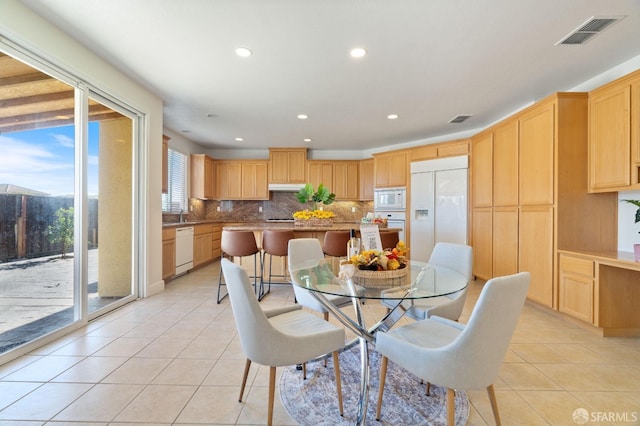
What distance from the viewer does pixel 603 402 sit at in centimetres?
167

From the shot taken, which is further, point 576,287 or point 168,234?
point 168,234

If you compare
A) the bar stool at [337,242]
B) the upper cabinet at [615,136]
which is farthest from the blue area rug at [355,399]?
the upper cabinet at [615,136]

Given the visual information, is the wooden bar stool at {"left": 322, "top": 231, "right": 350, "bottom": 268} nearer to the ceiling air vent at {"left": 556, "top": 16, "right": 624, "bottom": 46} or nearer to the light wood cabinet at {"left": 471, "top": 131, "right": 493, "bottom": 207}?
the light wood cabinet at {"left": 471, "top": 131, "right": 493, "bottom": 207}

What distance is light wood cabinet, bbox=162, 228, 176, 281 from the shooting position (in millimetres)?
4191

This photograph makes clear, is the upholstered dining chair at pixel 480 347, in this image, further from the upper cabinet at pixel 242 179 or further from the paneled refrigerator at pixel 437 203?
the upper cabinet at pixel 242 179

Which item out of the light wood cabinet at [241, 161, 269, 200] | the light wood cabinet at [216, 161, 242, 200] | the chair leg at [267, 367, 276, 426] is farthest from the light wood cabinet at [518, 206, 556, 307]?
the light wood cabinet at [216, 161, 242, 200]

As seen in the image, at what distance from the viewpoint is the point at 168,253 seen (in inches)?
170

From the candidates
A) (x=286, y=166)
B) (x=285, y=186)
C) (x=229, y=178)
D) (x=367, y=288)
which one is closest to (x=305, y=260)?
(x=367, y=288)

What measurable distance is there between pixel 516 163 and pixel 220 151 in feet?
20.0

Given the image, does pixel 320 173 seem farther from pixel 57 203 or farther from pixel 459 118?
pixel 57 203

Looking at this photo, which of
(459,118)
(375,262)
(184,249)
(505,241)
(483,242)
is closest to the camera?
(375,262)

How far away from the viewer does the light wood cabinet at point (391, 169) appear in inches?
223

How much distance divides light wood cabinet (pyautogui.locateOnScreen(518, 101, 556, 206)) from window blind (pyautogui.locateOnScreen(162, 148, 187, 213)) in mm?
5653

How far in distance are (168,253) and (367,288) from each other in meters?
3.74
